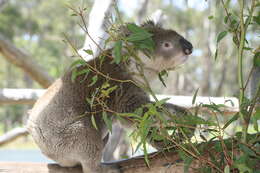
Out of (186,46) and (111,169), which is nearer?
(111,169)

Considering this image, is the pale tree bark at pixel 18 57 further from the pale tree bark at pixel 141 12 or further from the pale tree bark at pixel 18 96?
the pale tree bark at pixel 141 12

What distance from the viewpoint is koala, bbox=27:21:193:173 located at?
2.00 metres

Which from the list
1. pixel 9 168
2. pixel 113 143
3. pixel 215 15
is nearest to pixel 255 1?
pixel 215 15

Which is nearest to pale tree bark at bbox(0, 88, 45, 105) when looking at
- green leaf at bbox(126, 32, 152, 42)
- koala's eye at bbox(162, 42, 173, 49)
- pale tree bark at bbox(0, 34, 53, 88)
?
pale tree bark at bbox(0, 34, 53, 88)

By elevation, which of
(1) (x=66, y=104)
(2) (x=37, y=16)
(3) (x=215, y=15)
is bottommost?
(1) (x=66, y=104)

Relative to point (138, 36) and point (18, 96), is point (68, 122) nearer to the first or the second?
point (138, 36)

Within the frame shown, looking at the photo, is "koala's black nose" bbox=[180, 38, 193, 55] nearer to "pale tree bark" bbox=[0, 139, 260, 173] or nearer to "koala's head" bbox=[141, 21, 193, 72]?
"koala's head" bbox=[141, 21, 193, 72]

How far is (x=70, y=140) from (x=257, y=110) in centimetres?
113

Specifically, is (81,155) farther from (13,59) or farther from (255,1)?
(13,59)

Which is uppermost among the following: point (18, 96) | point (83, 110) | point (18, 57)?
point (18, 57)

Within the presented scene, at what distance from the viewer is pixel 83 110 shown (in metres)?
2.12

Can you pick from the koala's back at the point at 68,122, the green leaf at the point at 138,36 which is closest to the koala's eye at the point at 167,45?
the koala's back at the point at 68,122

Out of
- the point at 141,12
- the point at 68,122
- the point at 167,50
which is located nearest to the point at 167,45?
the point at 167,50

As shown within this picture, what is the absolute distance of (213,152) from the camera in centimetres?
A: 153
